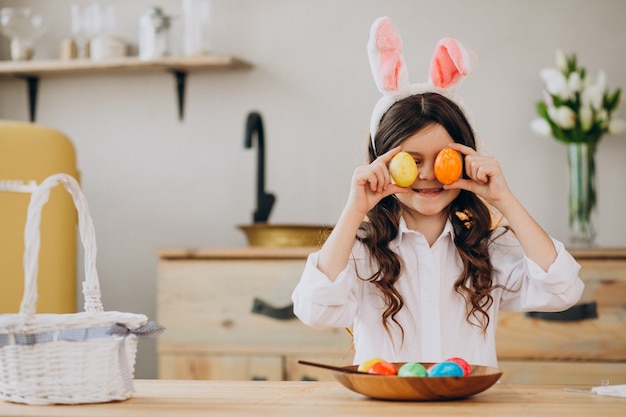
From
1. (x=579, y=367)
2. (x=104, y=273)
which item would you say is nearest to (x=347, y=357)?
(x=579, y=367)

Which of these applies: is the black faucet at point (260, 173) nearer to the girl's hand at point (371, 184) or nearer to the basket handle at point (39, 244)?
the girl's hand at point (371, 184)

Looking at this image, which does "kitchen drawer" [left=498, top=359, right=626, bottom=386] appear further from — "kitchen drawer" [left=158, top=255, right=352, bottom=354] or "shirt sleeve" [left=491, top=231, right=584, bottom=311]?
"shirt sleeve" [left=491, top=231, right=584, bottom=311]

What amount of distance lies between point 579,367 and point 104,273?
1.77 meters

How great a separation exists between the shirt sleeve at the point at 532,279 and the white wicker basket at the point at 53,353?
73 cm

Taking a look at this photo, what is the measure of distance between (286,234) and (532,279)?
1235 millimetres

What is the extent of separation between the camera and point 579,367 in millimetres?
2475

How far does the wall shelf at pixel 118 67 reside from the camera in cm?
310

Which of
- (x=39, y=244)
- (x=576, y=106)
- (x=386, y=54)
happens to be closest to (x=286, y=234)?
(x=576, y=106)

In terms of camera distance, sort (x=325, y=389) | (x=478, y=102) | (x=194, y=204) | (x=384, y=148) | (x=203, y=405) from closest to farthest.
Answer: (x=203, y=405) < (x=325, y=389) < (x=384, y=148) < (x=478, y=102) < (x=194, y=204)

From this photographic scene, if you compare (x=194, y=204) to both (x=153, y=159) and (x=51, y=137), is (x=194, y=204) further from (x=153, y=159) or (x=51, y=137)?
(x=51, y=137)

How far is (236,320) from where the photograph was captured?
8.66 ft

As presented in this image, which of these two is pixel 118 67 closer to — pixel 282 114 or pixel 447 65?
pixel 282 114

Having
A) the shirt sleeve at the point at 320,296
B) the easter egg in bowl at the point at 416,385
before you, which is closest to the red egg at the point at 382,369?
the easter egg in bowl at the point at 416,385

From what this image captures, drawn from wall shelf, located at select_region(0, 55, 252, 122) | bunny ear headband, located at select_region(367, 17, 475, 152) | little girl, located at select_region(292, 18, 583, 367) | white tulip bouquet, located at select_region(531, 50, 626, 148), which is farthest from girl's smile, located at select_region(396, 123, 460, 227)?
wall shelf, located at select_region(0, 55, 252, 122)
